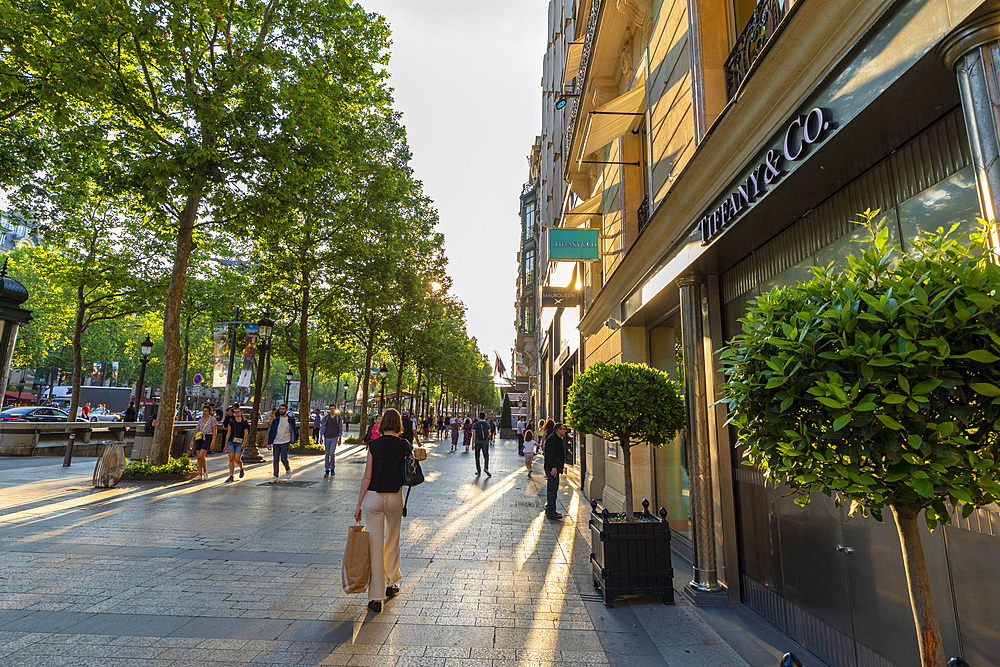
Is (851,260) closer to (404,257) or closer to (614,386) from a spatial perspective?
(614,386)

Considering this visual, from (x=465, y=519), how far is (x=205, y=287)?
2695 centimetres

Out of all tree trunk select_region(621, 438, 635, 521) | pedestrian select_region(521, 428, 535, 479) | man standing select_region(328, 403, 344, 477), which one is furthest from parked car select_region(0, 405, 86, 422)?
tree trunk select_region(621, 438, 635, 521)

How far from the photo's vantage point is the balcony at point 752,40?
5076mm

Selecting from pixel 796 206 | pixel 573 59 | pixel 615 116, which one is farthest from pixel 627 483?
pixel 573 59

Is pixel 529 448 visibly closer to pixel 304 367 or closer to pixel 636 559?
pixel 304 367

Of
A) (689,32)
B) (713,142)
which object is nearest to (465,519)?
(713,142)

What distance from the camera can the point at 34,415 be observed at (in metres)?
27.2

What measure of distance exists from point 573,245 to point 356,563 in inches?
368

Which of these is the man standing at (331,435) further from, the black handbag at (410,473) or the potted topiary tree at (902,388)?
the potted topiary tree at (902,388)

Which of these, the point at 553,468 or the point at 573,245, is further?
the point at 573,245

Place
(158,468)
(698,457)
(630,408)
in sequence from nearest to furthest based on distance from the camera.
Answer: (698,457) < (630,408) < (158,468)

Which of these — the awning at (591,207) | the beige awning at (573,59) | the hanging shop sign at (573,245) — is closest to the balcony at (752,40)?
the hanging shop sign at (573,245)

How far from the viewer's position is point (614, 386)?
6.77 meters

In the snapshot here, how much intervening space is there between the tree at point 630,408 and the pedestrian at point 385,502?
258 cm
